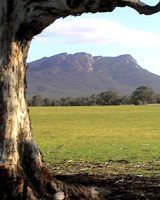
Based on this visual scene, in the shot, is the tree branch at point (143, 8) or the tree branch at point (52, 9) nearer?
the tree branch at point (52, 9)

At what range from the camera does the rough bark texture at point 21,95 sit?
602 cm

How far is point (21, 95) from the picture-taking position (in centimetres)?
644

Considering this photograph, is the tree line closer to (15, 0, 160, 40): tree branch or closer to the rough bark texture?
the rough bark texture

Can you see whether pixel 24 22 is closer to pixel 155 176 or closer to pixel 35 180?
pixel 35 180

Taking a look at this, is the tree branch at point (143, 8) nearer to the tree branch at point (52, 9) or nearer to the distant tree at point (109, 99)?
the tree branch at point (52, 9)

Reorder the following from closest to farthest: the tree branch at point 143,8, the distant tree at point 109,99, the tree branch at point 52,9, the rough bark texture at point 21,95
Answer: the tree branch at point 52,9, the rough bark texture at point 21,95, the tree branch at point 143,8, the distant tree at point 109,99

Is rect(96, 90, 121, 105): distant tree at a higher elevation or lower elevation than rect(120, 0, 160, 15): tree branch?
lower

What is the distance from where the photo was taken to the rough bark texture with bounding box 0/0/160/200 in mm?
6020

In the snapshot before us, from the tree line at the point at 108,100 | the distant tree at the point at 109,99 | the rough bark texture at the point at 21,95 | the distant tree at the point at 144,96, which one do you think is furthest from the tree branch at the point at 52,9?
the distant tree at the point at 144,96

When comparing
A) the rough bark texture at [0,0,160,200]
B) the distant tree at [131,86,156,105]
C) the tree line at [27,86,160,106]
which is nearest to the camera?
the rough bark texture at [0,0,160,200]

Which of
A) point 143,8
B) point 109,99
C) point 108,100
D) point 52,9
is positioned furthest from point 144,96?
point 52,9

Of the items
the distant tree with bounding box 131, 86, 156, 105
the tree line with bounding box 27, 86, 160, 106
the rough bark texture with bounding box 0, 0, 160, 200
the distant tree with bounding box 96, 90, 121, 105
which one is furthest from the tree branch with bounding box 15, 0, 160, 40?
the distant tree with bounding box 131, 86, 156, 105

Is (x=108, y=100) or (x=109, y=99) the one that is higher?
(x=109, y=99)

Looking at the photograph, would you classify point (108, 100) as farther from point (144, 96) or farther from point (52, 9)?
point (52, 9)
